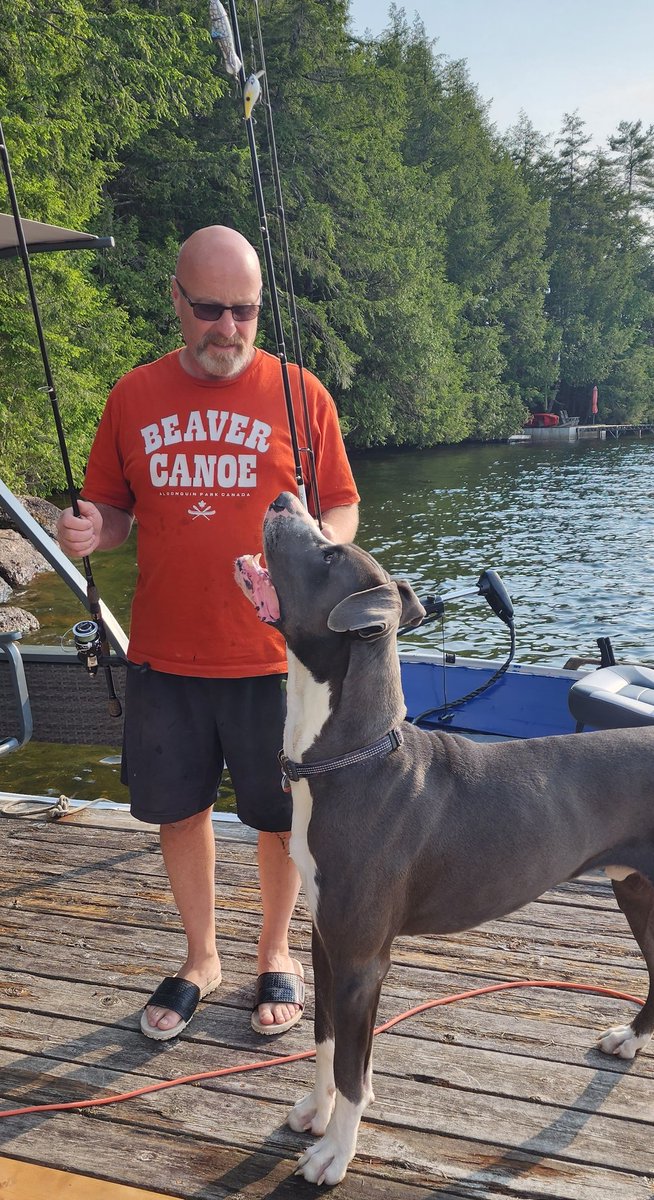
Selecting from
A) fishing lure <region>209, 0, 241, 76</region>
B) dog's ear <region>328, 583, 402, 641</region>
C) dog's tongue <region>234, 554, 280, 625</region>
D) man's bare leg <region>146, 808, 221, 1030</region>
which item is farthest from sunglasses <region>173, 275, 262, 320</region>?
man's bare leg <region>146, 808, 221, 1030</region>

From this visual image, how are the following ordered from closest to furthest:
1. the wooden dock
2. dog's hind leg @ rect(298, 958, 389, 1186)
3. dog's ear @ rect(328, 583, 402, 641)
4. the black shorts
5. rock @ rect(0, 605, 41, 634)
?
dog's ear @ rect(328, 583, 402, 641), dog's hind leg @ rect(298, 958, 389, 1186), the wooden dock, the black shorts, rock @ rect(0, 605, 41, 634)

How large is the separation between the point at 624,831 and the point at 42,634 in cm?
1241

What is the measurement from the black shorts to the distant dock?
4739cm

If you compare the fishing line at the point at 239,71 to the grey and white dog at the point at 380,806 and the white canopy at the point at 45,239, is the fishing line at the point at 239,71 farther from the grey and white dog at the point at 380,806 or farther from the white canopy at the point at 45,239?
the white canopy at the point at 45,239

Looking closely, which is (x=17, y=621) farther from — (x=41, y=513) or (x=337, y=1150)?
(x=337, y=1150)

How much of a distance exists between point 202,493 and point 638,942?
2005 mm

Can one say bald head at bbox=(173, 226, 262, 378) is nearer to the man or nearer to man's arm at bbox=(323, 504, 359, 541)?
the man

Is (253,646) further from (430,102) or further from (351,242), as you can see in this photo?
(430,102)

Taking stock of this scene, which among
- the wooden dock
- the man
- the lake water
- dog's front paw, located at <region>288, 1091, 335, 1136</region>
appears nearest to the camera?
the wooden dock

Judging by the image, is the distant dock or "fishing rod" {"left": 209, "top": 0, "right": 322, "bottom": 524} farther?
the distant dock

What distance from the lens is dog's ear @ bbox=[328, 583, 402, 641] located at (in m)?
2.22

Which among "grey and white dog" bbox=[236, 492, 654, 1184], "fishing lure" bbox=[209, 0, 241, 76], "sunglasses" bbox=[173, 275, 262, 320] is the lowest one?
"grey and white dog" bbox=[236, 492, 654, 1184]

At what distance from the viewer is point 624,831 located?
2.54 metres

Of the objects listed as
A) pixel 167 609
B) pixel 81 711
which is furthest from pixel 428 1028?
pixel 81 711
